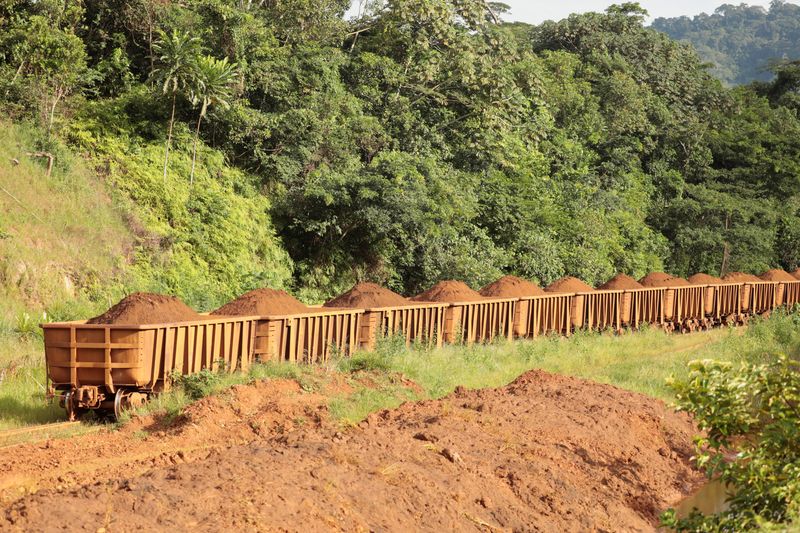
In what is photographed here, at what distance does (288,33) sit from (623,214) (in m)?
21.0

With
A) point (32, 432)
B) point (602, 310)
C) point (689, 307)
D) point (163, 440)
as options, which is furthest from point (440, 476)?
point (689, 307)

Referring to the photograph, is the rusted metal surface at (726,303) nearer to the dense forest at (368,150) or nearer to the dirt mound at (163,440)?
the dense forest at (368,150)

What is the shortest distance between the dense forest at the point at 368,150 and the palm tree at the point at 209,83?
67mm

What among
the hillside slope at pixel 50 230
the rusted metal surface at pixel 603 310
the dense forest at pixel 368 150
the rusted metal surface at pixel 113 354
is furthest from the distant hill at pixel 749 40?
the rusted metal surface at pixel 113 354

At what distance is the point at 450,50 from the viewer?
4284 centimetres

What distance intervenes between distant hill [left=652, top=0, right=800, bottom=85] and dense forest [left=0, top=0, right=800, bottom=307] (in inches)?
4320

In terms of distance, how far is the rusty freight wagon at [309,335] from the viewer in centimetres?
1636

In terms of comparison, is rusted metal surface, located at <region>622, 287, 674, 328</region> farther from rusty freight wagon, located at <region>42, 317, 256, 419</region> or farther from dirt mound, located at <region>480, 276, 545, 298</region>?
rusty freight wagon, located at <region>42, 317, 256, 419</region>

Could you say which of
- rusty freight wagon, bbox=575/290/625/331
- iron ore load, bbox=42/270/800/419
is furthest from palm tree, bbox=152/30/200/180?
rusty freight wagon, bbox=575/290/625/331

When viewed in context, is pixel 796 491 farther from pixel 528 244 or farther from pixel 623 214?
pixel 623 214

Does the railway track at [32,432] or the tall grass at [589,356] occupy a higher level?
the railway track at [32,432]

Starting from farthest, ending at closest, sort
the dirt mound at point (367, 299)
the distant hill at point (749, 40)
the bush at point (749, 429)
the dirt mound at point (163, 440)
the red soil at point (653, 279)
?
the distant hill at point (749, 40) < the red soil at point (653, 279) < the dirt mound at point (367, 299) < the dirt mound at point (163, 440) < the bush at point (749, 429)

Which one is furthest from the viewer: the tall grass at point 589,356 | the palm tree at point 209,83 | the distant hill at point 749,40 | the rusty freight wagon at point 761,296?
the distant hill at point 749,40

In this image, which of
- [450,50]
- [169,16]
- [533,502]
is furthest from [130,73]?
[533,502]
